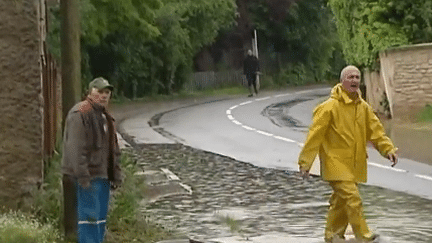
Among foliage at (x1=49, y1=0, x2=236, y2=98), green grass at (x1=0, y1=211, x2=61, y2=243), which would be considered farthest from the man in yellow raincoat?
foliage at (x1=49, y1=0, x2=236, y2=98)

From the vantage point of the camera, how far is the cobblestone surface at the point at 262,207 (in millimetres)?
11195

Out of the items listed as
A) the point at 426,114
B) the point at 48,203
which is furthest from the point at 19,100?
the point at 426,114

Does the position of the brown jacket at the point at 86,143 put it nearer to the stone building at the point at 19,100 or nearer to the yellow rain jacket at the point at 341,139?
the stone building at the point at 19,100

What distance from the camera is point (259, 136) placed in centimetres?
2427

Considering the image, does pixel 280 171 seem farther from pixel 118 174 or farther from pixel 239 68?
pixel 239 68

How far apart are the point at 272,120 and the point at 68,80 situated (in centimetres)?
1929

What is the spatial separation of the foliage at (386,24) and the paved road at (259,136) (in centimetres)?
253

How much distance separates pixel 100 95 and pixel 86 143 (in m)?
0.41

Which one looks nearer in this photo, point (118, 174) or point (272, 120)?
point (118, 174)

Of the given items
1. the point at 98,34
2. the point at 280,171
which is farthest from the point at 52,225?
the point at 98,34

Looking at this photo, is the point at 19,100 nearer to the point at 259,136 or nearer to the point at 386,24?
the point at 259,136

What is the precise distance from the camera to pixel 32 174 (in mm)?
10500

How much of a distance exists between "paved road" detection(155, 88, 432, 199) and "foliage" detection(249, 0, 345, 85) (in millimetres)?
16053

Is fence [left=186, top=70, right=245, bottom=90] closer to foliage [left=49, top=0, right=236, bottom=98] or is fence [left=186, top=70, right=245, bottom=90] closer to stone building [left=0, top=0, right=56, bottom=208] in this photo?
foliage [left=49, top=0, right=236, bottom=98]
